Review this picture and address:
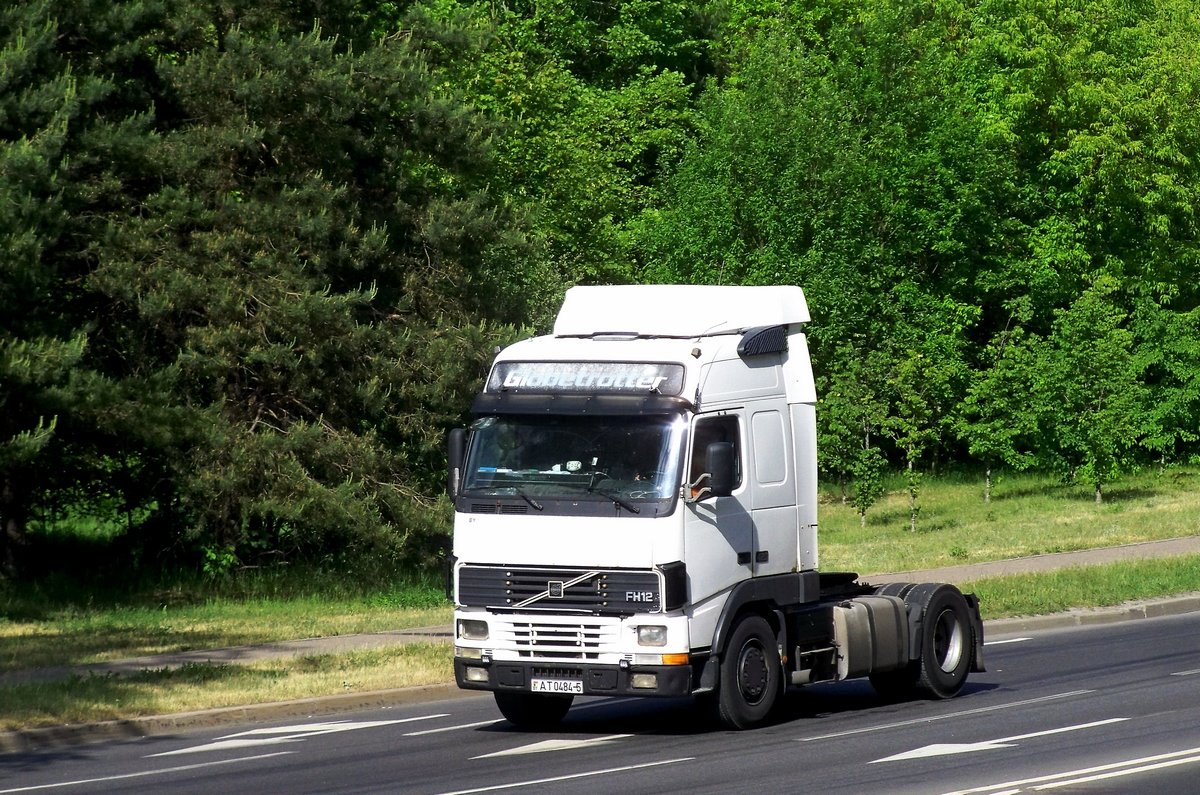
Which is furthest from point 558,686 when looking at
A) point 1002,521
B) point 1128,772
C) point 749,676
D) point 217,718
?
point 1002,521

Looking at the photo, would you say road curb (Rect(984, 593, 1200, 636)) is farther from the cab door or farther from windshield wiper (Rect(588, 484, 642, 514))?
windshield wiper (Rect(588, 484, 642, 514))

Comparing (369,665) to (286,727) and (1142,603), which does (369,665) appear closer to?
(286,727)

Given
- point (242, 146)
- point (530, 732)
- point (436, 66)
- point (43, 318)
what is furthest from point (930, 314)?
point (530, 732)

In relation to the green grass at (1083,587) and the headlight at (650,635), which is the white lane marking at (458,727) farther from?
the green grass at (1083,587)

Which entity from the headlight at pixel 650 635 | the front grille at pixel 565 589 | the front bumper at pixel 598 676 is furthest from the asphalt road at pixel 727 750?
the front grille at pixel 565 589

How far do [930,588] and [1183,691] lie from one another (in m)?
2.36

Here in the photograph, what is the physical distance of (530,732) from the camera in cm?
1398

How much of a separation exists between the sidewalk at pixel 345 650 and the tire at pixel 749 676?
4.76 meters

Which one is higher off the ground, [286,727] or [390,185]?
[390,185]

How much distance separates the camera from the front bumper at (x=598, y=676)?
41.4 ft

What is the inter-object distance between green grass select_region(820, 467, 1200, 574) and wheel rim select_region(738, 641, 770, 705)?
46.7 feet

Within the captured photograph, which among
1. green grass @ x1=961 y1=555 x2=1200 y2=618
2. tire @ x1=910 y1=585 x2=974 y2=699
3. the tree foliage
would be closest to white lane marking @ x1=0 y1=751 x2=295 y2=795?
tire @ x1=910 y1=585 x2=974 y2=699

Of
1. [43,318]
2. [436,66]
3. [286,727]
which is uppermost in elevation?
[436,66]

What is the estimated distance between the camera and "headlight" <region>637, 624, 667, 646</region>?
12.7 m
